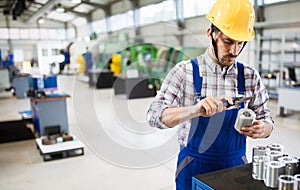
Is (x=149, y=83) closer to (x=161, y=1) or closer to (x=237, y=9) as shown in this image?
(x=161, y=1)

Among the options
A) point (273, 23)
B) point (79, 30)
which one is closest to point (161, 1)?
point (273, 23)

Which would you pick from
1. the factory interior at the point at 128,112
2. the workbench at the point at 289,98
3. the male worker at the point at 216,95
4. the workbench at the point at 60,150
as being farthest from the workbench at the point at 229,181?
the workbench at the point at 289,98

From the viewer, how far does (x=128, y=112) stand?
5805 mm

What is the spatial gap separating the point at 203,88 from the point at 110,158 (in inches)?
98.2

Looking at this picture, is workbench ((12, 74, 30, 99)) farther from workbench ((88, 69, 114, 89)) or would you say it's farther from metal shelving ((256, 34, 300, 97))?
metal shelving ((256, 34, 300, 97))

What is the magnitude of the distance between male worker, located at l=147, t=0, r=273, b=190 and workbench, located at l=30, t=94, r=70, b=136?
3.03 meters

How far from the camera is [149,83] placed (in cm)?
775

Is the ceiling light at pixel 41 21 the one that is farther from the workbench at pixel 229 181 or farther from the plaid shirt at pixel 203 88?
Result: the workbench at pixel 229 181

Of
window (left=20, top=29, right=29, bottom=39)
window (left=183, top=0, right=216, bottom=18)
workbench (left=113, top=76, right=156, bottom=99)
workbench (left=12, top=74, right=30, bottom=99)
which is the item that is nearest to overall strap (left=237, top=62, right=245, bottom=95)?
workbench (left=113, top=76, right=156, bottom=99)

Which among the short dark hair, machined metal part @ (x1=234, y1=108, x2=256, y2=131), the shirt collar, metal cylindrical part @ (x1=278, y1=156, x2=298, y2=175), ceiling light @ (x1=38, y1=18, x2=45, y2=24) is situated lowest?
metal cylindrical part @ (x1=278, y1=156, x2=298, y2=175)

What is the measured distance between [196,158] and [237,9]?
2.08ft

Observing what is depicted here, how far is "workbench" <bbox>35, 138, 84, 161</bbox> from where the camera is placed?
3.35m

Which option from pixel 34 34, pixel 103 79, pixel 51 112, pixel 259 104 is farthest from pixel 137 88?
pixel 34 34

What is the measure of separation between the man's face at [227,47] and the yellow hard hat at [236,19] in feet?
0.08
